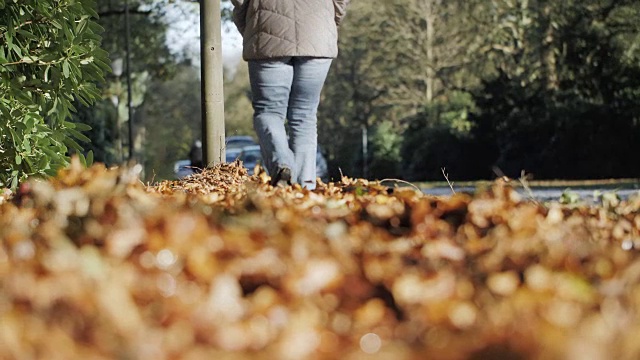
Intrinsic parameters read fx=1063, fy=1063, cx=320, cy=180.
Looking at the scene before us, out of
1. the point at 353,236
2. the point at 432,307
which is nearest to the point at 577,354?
the point at 432,307

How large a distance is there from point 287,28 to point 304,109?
516 millimetres

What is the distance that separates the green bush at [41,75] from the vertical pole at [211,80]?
1982 mm

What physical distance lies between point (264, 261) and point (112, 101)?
98.8 ft

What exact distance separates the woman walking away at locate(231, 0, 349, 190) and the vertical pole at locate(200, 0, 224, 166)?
4.94 feet

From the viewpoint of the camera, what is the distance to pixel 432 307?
191cm

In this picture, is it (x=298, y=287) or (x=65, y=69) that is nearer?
(x=298, y=287)

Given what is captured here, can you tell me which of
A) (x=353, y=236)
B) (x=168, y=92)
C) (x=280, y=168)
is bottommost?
(x=168, y=92)

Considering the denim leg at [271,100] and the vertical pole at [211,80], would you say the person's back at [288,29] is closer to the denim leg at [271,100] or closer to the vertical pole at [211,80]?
the denim leg at [271,100]

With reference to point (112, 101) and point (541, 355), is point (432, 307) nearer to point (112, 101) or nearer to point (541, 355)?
point (541, 355)

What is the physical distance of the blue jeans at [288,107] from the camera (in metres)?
6.30

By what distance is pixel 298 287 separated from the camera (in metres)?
2.02

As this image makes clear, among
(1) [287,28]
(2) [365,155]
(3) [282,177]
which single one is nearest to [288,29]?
(1) [287,28]

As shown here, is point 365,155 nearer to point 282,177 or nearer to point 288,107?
point 288,107

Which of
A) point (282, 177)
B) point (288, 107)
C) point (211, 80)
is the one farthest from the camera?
point (211, 80)
